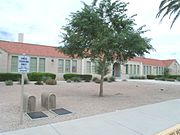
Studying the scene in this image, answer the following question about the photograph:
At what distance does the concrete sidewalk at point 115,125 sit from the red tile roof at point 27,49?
20439 millimetres

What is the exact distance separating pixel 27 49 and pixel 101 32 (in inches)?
733

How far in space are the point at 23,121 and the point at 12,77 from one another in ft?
64.3

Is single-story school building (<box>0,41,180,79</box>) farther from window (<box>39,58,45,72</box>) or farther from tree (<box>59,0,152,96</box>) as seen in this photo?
tree (<box>59,0,152,96</box>)

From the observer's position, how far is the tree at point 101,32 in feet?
42.2

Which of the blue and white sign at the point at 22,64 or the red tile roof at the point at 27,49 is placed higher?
the red tile roof at the point at 27,49

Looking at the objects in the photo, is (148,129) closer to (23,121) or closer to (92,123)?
(92,123)

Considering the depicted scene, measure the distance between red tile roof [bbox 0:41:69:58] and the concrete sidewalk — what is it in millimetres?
20439

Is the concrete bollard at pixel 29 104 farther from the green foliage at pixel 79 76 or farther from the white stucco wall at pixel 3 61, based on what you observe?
the green foliage at pixel 79 76

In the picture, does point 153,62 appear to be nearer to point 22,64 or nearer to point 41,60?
point 41,60

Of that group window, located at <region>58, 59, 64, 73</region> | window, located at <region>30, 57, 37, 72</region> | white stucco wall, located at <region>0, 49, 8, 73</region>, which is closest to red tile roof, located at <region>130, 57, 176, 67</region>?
window, located at <region>58, 59, 64, 73</region>

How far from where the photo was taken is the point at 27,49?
1169 inches

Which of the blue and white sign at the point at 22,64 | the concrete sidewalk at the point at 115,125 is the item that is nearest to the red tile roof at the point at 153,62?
the concrete sidewalk at the point at 115,125

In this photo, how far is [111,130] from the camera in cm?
649

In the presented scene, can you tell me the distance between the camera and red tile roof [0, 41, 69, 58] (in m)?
27.8
